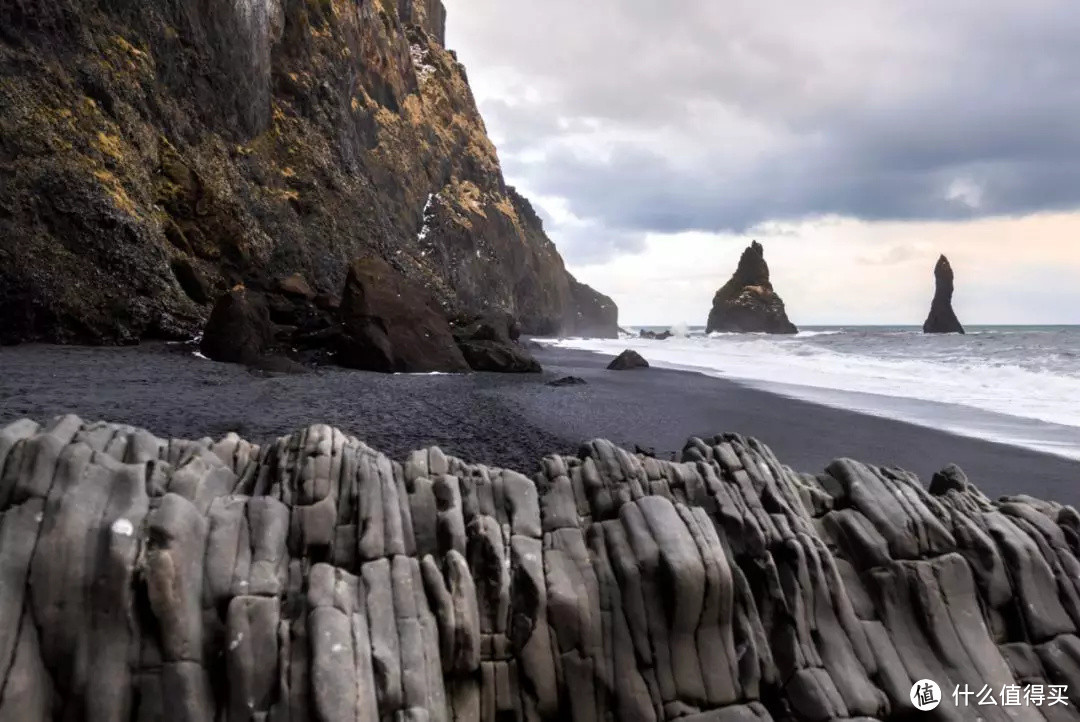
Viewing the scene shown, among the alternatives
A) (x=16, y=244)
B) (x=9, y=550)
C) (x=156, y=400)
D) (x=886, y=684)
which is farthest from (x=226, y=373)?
(x=886, y=684)

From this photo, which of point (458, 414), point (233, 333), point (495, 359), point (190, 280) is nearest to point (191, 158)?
point (190, 280)

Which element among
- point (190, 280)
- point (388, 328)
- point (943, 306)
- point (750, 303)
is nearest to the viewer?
point (388, 328)

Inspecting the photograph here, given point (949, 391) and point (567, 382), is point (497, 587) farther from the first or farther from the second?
point (949, 391)

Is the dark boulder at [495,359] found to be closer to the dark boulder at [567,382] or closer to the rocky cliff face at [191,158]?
the dark boulder at [567,382]

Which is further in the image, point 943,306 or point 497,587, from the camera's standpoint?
point 943,306

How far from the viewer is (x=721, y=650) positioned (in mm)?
4141

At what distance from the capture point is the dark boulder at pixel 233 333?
14.9m

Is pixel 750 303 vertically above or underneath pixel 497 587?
above

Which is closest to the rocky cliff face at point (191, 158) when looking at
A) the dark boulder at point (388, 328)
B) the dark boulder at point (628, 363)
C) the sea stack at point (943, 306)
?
the dark boulder at point (388, 328)

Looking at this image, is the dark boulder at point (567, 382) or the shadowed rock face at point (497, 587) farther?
the dark boulder at point (567, 382)

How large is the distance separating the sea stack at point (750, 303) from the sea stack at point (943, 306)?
1821cm

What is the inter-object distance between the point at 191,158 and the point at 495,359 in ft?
44.2

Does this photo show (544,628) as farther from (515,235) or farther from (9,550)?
(515,235)

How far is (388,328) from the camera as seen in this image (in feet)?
58.9
